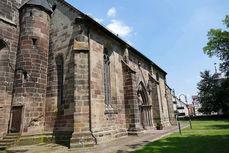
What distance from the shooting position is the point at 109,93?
1222cm

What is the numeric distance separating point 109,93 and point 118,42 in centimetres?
501

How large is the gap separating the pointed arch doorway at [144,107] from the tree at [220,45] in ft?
40.0

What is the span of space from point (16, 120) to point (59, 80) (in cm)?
350

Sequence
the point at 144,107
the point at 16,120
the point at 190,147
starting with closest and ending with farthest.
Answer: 1. the point at 190,147
2. the point at 16,120
3. the point at 144,107

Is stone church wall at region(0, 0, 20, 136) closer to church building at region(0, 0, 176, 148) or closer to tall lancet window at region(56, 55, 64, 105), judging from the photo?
church building at region(0, 0, 176, 148)

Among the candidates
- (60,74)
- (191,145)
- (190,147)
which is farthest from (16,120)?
(191,145)

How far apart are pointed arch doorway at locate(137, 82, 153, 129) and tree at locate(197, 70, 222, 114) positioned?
91.3 feet

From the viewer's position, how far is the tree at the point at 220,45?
21.0m

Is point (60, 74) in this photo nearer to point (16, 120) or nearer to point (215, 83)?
point (16, 120)

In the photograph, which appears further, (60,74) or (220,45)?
(220,45)

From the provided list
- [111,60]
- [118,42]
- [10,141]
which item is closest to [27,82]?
[10,141]

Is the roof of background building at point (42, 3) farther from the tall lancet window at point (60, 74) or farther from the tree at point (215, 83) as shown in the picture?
the tree at point (215, 83)

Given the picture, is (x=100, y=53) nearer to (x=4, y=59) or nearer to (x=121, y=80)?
(x=121, y=80)

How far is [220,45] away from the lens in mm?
21859
